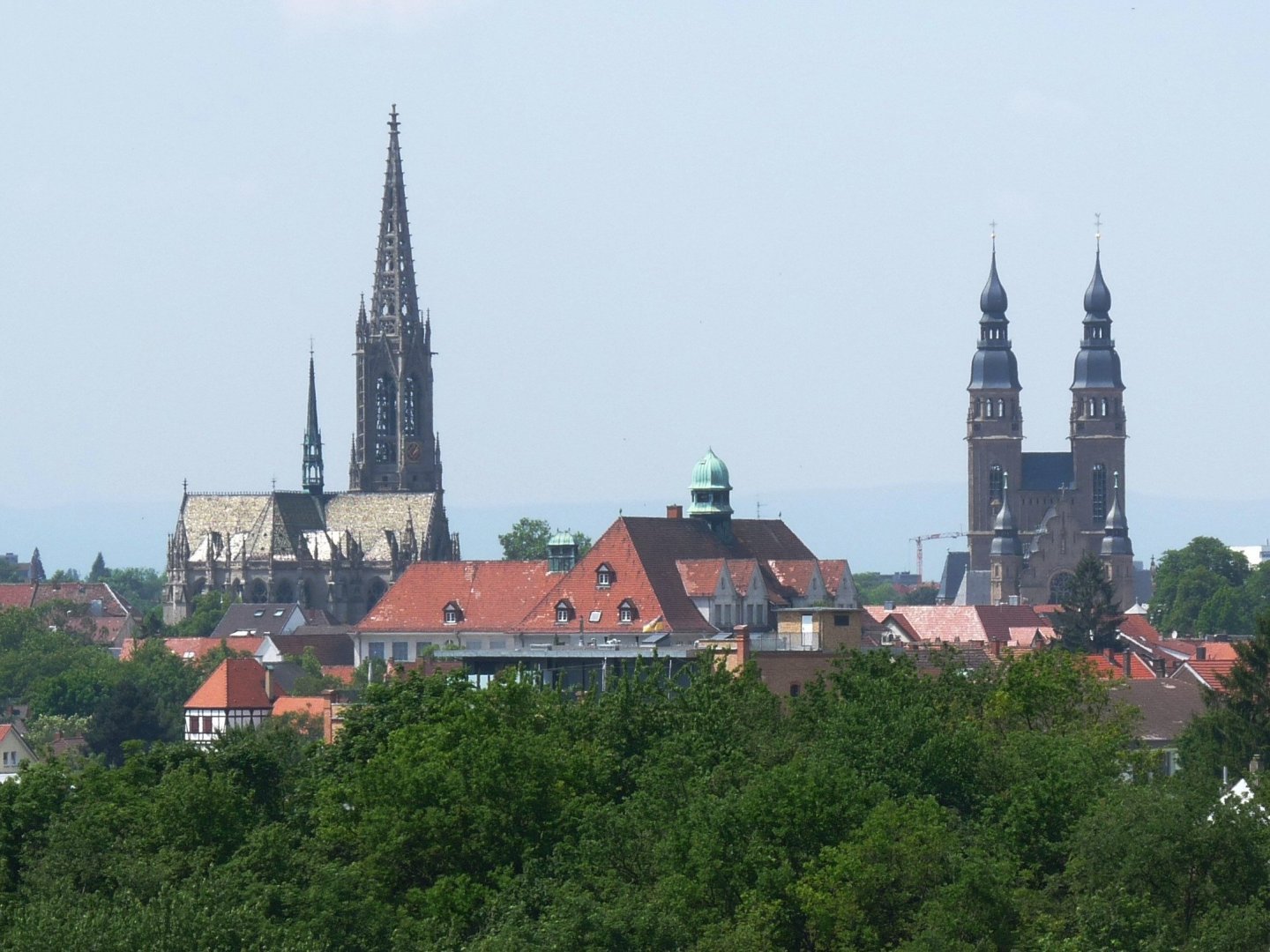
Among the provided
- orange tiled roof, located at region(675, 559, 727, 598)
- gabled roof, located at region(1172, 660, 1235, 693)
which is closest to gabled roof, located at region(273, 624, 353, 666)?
gabled roof, located at region(1172, 660, 1235, 693)

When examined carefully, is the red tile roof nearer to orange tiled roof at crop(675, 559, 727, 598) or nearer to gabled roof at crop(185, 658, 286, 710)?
orange tiled roof at crop(675, 559, 727, 598)

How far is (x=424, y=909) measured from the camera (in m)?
61.2

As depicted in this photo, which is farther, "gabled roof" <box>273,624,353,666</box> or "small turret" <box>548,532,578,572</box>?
"gabled roof" <box>273,624,353,666</box>

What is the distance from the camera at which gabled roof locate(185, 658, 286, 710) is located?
137250mm

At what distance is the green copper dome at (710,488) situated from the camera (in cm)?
12788

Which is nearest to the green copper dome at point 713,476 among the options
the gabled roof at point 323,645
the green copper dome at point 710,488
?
the green copper dome at point 710,488

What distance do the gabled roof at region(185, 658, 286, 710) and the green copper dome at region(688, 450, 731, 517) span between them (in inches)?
792

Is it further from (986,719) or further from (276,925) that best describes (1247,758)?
(276,925)

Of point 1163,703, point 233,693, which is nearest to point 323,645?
point 233,693

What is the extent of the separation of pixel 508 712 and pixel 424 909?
1232cm

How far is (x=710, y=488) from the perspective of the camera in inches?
5032

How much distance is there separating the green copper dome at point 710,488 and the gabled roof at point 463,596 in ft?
47.9

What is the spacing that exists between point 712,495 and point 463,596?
21.5 metres

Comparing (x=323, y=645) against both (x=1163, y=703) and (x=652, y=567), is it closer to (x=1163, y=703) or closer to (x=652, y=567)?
(x=652, y=567)
